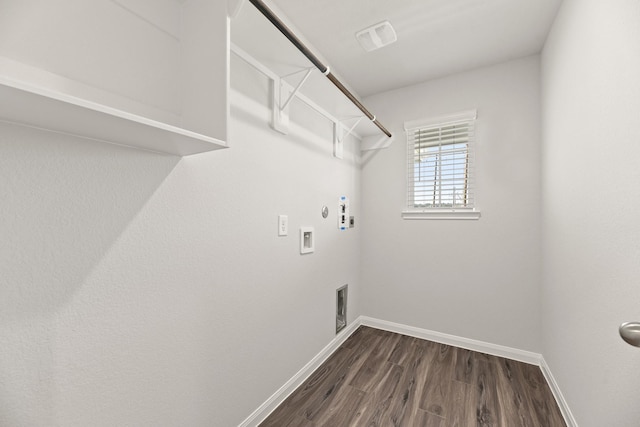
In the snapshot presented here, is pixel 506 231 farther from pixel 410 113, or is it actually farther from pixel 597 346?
pixel 410 113

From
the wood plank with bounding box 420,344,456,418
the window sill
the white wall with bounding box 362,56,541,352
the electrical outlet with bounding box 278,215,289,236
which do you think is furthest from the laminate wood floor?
the window sill

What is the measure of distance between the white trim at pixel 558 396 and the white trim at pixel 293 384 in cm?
152

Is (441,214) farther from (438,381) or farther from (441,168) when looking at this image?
(438,381)

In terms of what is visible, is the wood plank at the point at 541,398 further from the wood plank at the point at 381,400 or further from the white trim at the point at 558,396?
the wood plank at the point at 381,400

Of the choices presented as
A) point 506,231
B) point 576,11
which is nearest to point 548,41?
Answer: point 576,11

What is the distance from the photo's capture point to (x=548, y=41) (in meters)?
1.87

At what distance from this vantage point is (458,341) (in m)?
2.36

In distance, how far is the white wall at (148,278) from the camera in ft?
2.29

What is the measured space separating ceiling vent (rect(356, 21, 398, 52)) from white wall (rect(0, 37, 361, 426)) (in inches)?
32.4

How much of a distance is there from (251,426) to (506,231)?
2351 millimetres

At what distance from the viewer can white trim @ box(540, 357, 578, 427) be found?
1434 mm

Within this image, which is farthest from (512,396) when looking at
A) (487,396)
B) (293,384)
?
(293,384)

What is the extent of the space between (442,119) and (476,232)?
109 cm

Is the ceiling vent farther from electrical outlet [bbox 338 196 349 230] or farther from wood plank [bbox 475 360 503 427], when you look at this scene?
wood plank [bbox 475 360 503 427]
